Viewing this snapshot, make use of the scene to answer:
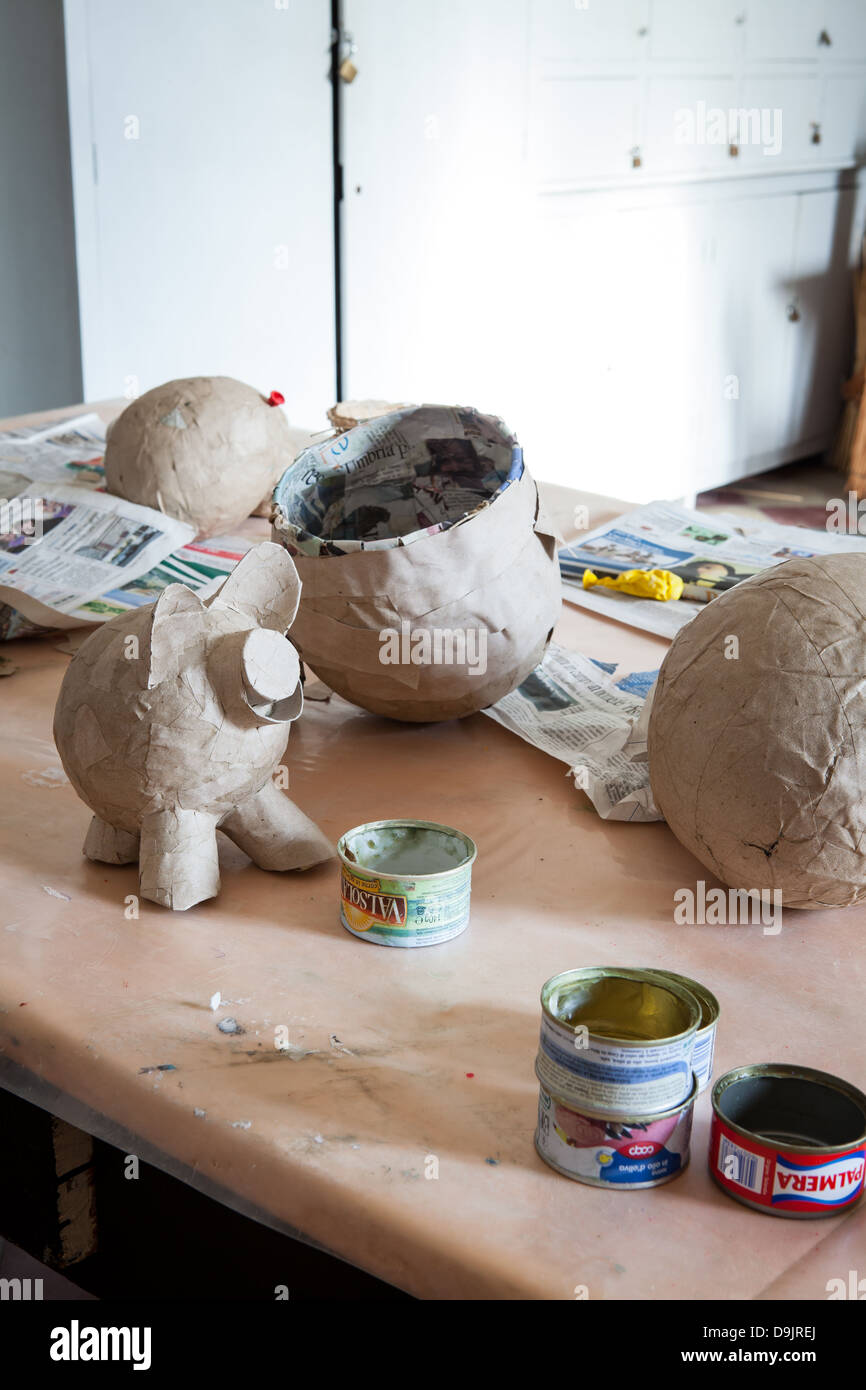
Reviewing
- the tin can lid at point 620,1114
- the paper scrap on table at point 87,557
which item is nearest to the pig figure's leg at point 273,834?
the tin can lid at point 620,1114

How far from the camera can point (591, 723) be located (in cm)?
132

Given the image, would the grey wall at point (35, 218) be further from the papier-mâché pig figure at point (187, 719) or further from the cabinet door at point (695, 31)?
the papier-mâché pig figure at point (187, 719)

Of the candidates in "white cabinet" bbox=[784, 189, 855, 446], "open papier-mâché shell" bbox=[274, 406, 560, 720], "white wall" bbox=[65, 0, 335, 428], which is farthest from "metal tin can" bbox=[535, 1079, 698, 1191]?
"white cabinet" bbox=[784, 189, 855, 446]

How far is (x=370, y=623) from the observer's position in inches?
45.6

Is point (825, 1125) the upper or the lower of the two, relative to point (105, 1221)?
upper

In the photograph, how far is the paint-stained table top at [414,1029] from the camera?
0.67 metres

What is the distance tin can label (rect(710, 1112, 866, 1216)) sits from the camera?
0.67 m

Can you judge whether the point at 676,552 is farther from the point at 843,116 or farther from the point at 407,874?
the point at 843,116

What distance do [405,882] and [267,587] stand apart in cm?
28

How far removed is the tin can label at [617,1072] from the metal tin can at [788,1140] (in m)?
0.04

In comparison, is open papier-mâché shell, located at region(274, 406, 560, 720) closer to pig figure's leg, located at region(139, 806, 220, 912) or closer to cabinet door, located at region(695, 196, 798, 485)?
pig figure's leg, located at region(139, 806, 220, 912)
